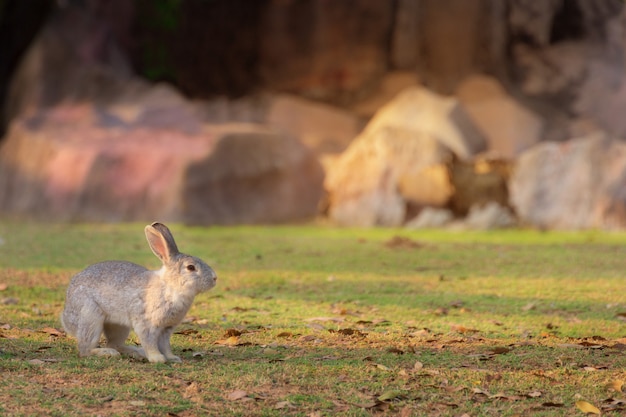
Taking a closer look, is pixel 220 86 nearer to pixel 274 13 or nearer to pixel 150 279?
pixel 274 13

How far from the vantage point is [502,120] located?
67.2ft

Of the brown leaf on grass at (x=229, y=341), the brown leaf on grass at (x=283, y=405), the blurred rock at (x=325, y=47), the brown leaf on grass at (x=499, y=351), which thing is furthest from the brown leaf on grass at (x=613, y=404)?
the blurred rock at (x=325, y=47)

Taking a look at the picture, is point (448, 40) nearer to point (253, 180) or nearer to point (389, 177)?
point (389, 177)

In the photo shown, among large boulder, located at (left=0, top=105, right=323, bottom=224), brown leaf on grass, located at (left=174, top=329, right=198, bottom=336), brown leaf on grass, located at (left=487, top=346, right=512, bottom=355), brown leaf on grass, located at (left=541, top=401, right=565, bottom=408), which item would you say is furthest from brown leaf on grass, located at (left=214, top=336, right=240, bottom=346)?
large boulder, located at (left=0, top=105, right=323, bottom=224)

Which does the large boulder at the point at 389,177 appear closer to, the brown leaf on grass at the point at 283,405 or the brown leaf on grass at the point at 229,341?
the brown leaf on grass at the point at 229,341

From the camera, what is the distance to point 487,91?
844 inches

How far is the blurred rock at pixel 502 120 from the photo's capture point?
65.9ft

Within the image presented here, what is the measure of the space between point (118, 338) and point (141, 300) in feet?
1.22

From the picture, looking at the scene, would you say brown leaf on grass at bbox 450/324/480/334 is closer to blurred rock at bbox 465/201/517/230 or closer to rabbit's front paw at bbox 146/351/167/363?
rabbit's front paw at bbox 146/351/167/363

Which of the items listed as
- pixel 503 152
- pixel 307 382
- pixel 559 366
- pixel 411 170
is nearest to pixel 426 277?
pixel 559 366

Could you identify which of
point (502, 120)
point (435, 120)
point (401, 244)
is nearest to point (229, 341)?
point (401, 244)

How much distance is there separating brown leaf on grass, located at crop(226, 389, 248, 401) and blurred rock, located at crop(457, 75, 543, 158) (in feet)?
51.3

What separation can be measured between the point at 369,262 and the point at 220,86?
12.4 meters

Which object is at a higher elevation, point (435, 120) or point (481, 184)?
point (435, 120)
